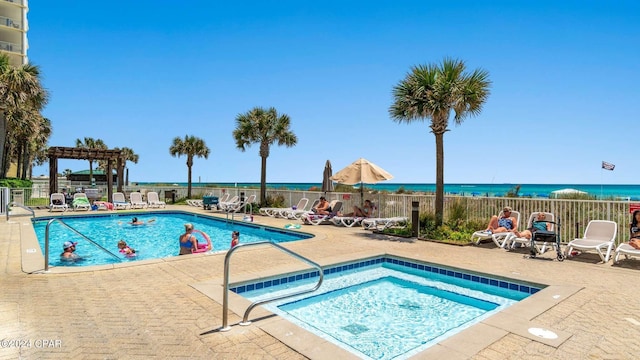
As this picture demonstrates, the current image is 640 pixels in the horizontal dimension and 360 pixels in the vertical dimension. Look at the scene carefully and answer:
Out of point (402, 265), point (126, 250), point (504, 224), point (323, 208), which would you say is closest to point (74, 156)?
point (126, 250)

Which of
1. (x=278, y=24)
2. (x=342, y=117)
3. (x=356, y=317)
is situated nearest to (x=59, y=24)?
(x=278, y=24)

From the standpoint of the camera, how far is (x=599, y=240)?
7.27 metres

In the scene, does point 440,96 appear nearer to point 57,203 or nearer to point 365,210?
point 365,210

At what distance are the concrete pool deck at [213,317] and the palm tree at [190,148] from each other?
21118mm

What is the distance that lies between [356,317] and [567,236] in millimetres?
7690

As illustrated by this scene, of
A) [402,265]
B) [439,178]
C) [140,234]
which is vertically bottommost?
[140,234]

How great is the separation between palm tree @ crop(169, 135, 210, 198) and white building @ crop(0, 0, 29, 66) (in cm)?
2858

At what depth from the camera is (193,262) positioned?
256 inches

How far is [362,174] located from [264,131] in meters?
7.67

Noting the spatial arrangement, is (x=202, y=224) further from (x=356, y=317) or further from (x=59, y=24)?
(x=59, y=24)

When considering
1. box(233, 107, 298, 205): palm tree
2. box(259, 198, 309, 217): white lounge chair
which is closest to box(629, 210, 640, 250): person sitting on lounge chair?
box(259, 198, 309, 217): white lounge chair

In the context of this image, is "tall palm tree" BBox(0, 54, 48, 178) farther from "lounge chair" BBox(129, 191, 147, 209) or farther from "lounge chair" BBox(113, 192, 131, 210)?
"lounge chair" BBox(129, 191, 147, 209)

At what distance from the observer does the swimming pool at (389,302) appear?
3932 millimetres

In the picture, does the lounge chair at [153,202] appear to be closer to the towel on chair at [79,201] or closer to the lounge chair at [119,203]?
the lounge chair at [119,203]
